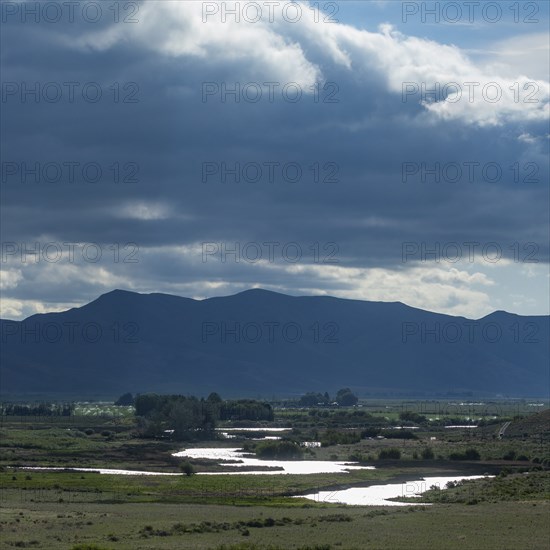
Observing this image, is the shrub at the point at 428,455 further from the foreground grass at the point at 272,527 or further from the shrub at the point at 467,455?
the foreground grass at the point at 272,527

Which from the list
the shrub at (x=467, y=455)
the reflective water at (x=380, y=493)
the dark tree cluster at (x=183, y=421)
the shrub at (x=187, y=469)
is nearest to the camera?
the reflective water at (x=380, y=493)

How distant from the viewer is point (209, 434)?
166000 mm

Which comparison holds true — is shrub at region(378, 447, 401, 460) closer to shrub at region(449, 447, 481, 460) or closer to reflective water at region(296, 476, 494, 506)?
shrub at region(449, 447, 481, 460)

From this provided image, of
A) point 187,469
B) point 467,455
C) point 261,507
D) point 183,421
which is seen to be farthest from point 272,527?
point 183,421

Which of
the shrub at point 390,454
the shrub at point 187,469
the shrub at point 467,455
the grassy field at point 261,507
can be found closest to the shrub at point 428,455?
the grassy field at point 261,507

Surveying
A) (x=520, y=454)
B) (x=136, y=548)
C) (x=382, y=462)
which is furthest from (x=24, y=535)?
(x=520, y=454)

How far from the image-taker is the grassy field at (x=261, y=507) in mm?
58438

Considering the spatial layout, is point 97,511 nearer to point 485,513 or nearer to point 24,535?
point 24,535

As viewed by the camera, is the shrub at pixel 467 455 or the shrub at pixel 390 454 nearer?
the shrub at pixel 467 455

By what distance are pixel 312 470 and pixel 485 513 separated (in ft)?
135

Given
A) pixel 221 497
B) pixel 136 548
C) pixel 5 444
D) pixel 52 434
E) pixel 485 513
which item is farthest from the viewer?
pixel 52 434

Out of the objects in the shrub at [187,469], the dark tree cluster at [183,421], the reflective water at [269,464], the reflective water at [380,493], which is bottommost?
the reflective water at [380,493]

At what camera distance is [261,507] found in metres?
75.2

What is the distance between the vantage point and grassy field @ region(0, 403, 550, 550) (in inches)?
2301
